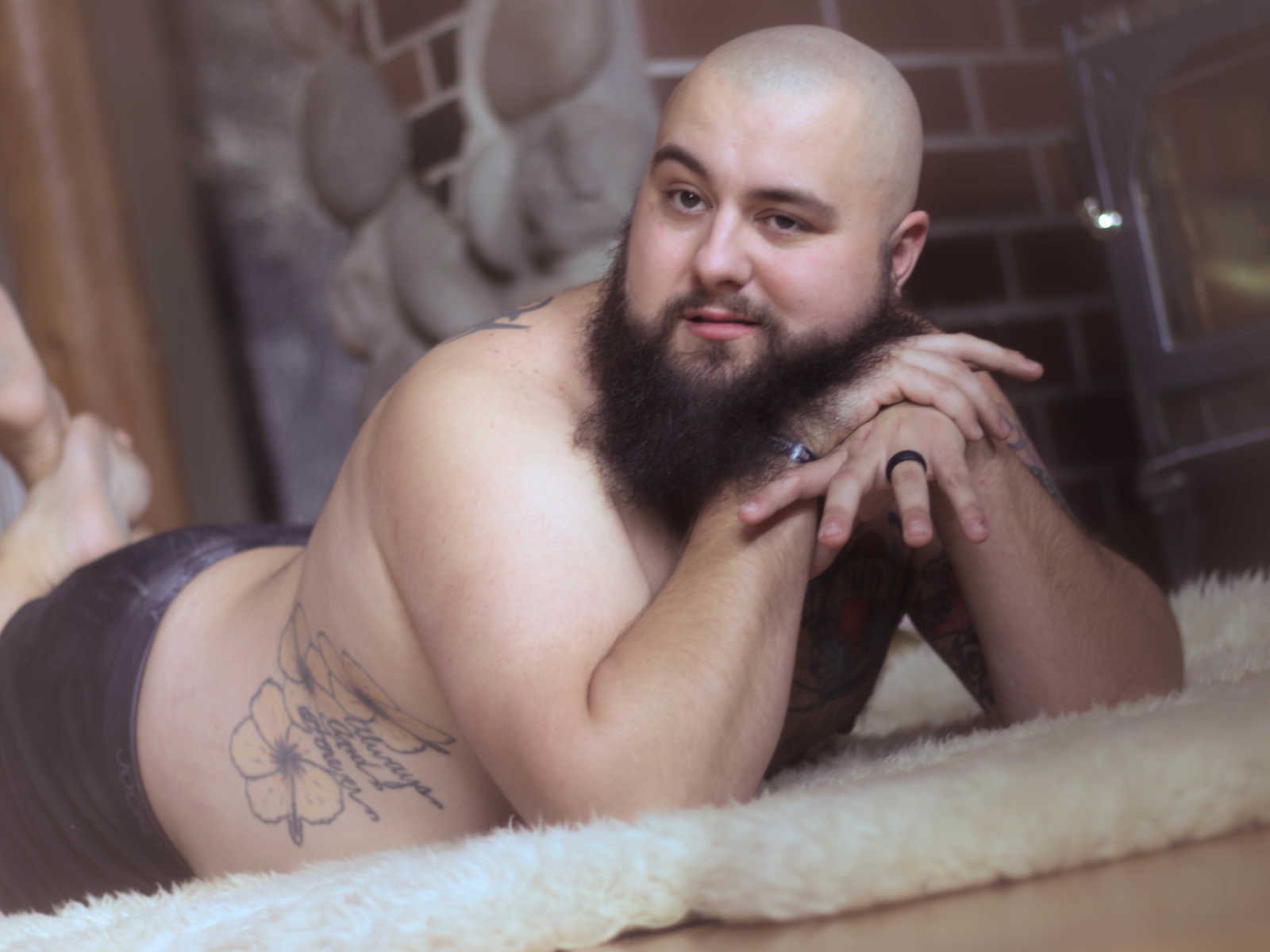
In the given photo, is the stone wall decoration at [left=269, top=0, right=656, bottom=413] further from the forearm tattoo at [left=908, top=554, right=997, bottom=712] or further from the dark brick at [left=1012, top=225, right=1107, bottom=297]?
the forearm tattoo at [left=908, top=554, right=997, bottom=712]

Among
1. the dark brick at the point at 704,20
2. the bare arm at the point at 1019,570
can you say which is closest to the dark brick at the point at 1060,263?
the dark brick at the point at 704,20

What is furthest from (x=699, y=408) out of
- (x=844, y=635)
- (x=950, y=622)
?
(x=950, y=622)

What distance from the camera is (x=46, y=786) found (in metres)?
1.43

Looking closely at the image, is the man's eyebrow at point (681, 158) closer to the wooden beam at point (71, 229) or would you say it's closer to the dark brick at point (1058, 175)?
the dark brick at point (1058, 175)

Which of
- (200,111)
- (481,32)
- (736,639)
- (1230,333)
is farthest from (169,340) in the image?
(736,639)

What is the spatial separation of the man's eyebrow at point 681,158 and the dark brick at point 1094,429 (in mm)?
1560

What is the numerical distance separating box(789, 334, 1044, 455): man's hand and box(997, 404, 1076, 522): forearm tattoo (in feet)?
0.34

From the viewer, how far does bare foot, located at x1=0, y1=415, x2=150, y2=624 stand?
1727 mm

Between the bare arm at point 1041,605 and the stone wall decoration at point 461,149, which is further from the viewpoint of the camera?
the stone wall decoration at point 461,149

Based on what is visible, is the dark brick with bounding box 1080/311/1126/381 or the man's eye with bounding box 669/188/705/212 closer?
the man's eye with bounding box 669/188/705/212

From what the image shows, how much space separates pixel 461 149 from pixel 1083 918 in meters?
2.17

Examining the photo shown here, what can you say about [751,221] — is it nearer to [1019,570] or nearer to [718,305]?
[718,305]

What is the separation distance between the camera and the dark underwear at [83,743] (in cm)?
139

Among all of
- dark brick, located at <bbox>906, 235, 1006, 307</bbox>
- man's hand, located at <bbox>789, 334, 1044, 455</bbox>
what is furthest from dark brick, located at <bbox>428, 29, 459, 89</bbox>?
man's hand, located at <bbox>789, 334, 1044, 455</bbox>
